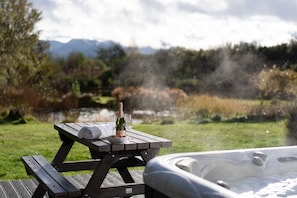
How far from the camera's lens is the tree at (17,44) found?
855cm

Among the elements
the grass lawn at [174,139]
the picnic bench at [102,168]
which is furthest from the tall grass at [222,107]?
the picnic bench at [102,168]

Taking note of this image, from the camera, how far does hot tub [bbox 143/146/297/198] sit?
2.15m

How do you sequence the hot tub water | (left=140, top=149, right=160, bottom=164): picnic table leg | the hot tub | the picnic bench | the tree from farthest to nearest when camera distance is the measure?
1. the tree
2. (left=140, top=149, right=160, bottom=164): picnic table leg
3. the hot tub water
4. the picnic bench
5. the hot tub

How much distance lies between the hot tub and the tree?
6.21 m

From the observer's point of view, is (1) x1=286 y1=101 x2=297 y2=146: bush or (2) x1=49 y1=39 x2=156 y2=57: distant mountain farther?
(2) x1=49 y1=39 x2=156 y2=57: distant mountain

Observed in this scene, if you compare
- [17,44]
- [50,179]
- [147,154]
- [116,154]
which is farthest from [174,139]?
[17,44]

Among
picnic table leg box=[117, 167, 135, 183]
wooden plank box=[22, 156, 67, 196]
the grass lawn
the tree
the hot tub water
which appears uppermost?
the tree

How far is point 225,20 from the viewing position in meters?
8.20

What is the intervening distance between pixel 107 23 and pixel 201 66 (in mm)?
2189

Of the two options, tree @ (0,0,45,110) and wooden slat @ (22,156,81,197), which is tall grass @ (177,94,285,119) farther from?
wooden slat @ (22,156,81,197)

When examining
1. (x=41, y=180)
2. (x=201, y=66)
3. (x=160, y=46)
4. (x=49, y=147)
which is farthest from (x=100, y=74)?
(x=41, y=180)

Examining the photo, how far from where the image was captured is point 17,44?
354 inches

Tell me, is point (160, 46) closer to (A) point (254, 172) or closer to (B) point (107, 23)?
(B) point (107, 23)

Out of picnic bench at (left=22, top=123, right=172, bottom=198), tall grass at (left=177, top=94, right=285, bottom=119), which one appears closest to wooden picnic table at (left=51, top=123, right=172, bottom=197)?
picnic bench at (left=22, top=123, right=172, bottom=198)
